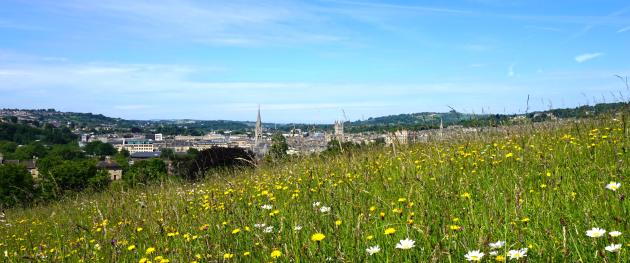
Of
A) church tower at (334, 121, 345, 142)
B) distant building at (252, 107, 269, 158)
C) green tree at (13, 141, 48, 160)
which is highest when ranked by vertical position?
church tower at (334, 121, 345, 142)

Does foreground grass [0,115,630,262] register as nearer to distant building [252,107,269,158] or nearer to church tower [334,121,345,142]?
church tower [334,121,345,142]

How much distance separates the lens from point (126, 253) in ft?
13.2

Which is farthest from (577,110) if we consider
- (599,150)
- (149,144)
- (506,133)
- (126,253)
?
(149,144)

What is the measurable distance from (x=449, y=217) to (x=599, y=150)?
2934mm

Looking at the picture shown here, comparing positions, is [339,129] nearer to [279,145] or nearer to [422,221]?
[279,145]

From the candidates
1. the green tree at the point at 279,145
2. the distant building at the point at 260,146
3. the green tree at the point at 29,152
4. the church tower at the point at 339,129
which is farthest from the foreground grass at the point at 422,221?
the green tree at the point at 29,152

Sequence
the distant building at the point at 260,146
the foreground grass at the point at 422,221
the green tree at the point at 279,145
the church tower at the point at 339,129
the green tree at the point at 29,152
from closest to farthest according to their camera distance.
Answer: the foreground grass at the point at 422,221 < the church tower at the point at 339,129 < the green tree at the point at 279,145 < the distant building at the point at 260,146 < the green tree at the point at 29,152

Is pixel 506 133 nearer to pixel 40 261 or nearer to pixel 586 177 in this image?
pixel 586 177

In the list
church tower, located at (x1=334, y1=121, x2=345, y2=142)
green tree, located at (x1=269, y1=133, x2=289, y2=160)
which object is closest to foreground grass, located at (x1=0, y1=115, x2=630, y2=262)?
church tower, located at (x1=334, y1=121, x2=345, y2=142)

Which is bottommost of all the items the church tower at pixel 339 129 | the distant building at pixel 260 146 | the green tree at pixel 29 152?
the green tree at pixel 29 152

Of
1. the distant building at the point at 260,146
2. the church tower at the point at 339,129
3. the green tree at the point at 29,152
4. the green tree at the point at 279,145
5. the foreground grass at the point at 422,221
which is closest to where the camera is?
the foreground grass at the point at 422,221

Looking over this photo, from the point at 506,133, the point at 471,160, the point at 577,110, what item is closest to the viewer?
the point at 471,160

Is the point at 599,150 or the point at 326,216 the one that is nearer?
the point at 326,216

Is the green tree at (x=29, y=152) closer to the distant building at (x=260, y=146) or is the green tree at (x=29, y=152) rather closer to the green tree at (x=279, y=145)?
the distant building at (x=260, y=146)
